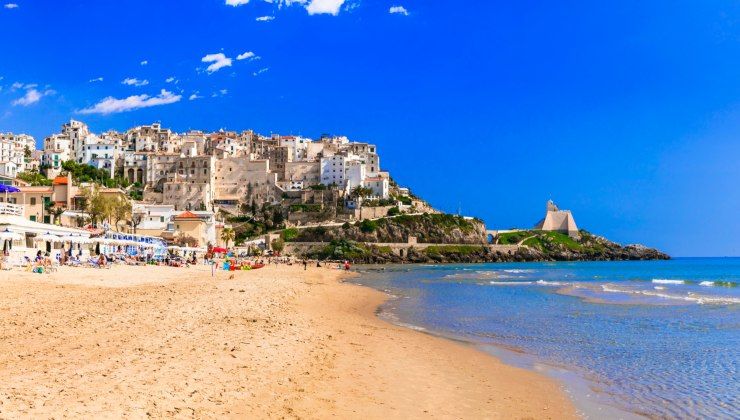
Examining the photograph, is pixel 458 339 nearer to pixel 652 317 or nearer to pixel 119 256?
pixel 652 317

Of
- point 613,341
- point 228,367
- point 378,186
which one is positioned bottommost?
point 613,341

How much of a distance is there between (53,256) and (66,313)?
20.8 meters

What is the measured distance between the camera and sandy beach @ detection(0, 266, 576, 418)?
6.75m

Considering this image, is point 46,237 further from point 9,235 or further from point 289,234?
point 289,234

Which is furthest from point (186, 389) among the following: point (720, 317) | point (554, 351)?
point (720, 317)

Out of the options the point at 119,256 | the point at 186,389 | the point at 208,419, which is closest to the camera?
the point at 208,419

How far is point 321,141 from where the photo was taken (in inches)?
5074

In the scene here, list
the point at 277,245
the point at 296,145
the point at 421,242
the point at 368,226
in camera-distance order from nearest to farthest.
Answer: the point at 277,245 → the point at 368,226 → the point at 421,242 → the point at 296,145

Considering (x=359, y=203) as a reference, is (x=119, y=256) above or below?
below

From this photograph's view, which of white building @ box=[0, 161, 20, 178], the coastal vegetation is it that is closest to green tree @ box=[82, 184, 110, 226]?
the coastal vegetation

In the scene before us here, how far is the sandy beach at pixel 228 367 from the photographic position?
675 cm

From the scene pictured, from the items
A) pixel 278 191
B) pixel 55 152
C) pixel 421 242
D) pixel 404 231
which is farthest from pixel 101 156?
pixel 421 242

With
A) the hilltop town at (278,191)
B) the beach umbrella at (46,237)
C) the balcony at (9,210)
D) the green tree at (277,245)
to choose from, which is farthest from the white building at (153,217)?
the beach umbrella at (46,237)

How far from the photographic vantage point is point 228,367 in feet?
28.5
